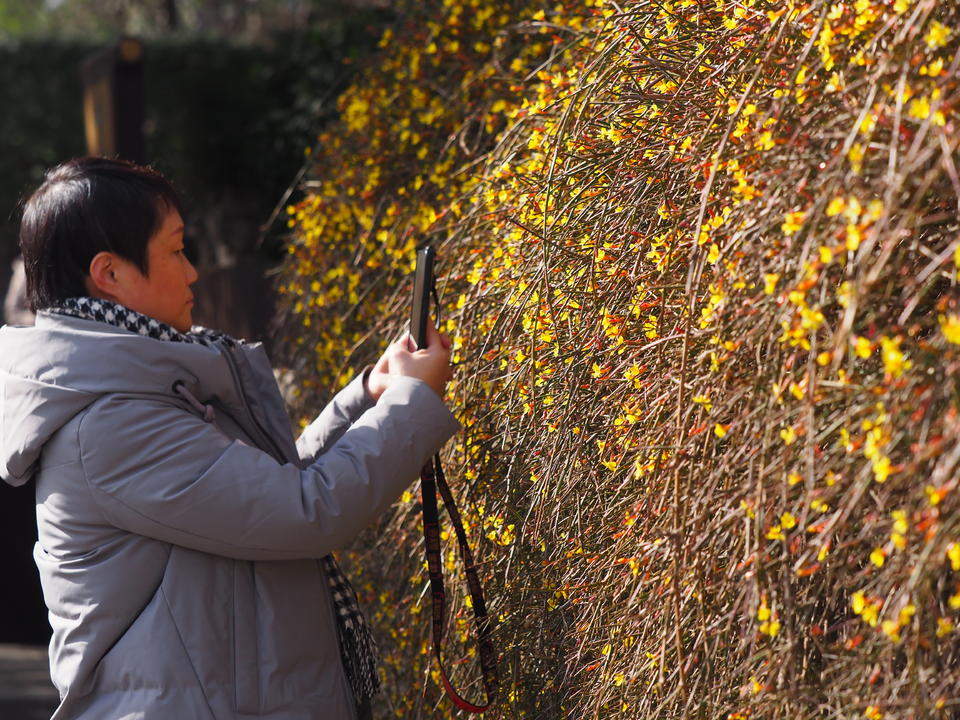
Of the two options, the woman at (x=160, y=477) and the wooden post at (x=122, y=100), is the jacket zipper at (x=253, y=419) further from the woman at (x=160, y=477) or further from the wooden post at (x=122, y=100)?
the wooden post at (x=122, y=100)

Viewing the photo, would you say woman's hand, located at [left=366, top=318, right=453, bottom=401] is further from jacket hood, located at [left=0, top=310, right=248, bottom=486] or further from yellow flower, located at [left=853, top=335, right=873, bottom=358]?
yellow flower, located at [left=853, top=335, right=873, bottom=358]

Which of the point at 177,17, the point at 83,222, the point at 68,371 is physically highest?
the point at 177,17

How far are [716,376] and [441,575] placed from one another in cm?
55

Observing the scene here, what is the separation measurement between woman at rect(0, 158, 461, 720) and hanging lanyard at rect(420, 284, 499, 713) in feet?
0.55

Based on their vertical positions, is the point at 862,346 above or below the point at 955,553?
above

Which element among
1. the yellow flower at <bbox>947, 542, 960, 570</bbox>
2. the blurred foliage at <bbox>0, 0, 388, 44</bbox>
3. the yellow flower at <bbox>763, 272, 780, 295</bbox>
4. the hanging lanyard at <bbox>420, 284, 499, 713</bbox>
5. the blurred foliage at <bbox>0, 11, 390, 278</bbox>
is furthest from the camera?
the blurred foliage at <bbox>0, 0, 388, 44</bbox>

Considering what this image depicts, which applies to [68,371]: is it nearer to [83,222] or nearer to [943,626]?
[83,222]

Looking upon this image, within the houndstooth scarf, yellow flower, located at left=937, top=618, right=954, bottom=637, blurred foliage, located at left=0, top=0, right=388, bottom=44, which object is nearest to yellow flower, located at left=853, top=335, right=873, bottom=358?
yellow flower, located at left=937, top=618, right=954, bottom=637

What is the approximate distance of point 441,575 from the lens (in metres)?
1.66

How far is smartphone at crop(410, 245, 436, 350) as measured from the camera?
1.57 meters

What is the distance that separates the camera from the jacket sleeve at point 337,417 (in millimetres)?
1695

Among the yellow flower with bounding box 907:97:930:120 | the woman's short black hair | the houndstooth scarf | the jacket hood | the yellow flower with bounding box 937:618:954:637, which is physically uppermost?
the yellow flower with bounding box 907:97:930:120

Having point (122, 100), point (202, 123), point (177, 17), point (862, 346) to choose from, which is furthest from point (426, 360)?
point (177, 17)

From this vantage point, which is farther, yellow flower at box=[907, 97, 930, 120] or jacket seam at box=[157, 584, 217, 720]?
jacket seam at box=[157, 584, 217, 720]
